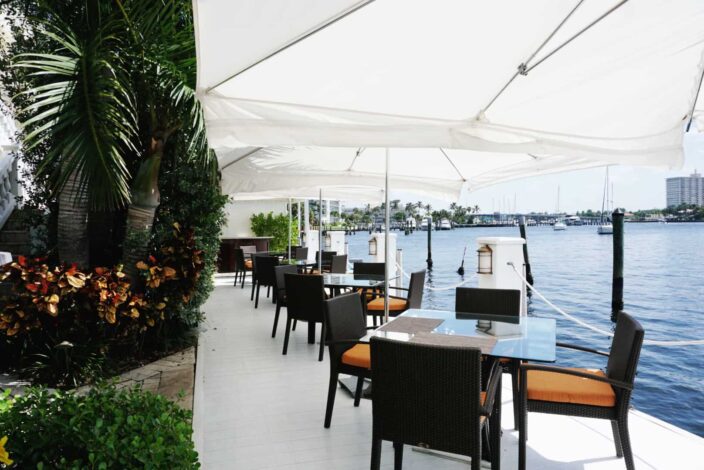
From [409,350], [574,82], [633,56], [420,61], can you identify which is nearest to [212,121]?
[420,61]

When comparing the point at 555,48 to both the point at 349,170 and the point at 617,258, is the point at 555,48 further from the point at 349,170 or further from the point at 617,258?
the point at 617,258

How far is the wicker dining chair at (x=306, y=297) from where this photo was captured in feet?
16.6

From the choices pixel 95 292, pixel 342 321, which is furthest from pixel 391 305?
pixel 95 292

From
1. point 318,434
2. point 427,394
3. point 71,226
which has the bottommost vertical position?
point 318,434

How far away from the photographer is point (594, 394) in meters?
2.55

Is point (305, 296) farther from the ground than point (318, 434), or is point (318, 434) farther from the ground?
point (305, 296)

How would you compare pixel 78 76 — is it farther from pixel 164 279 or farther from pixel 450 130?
pixel 450 130

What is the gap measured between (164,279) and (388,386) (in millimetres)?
3134

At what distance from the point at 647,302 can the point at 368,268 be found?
18.2m

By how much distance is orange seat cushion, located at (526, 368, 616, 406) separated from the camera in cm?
254

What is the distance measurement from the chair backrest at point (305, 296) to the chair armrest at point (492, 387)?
254cm

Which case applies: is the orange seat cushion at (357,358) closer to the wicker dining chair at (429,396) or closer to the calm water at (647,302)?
the wicker dining chair at (429,396)

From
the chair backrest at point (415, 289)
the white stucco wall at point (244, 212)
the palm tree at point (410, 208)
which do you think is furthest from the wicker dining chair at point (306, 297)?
the palm tree at point (410, 208)

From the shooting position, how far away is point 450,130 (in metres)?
2.91
